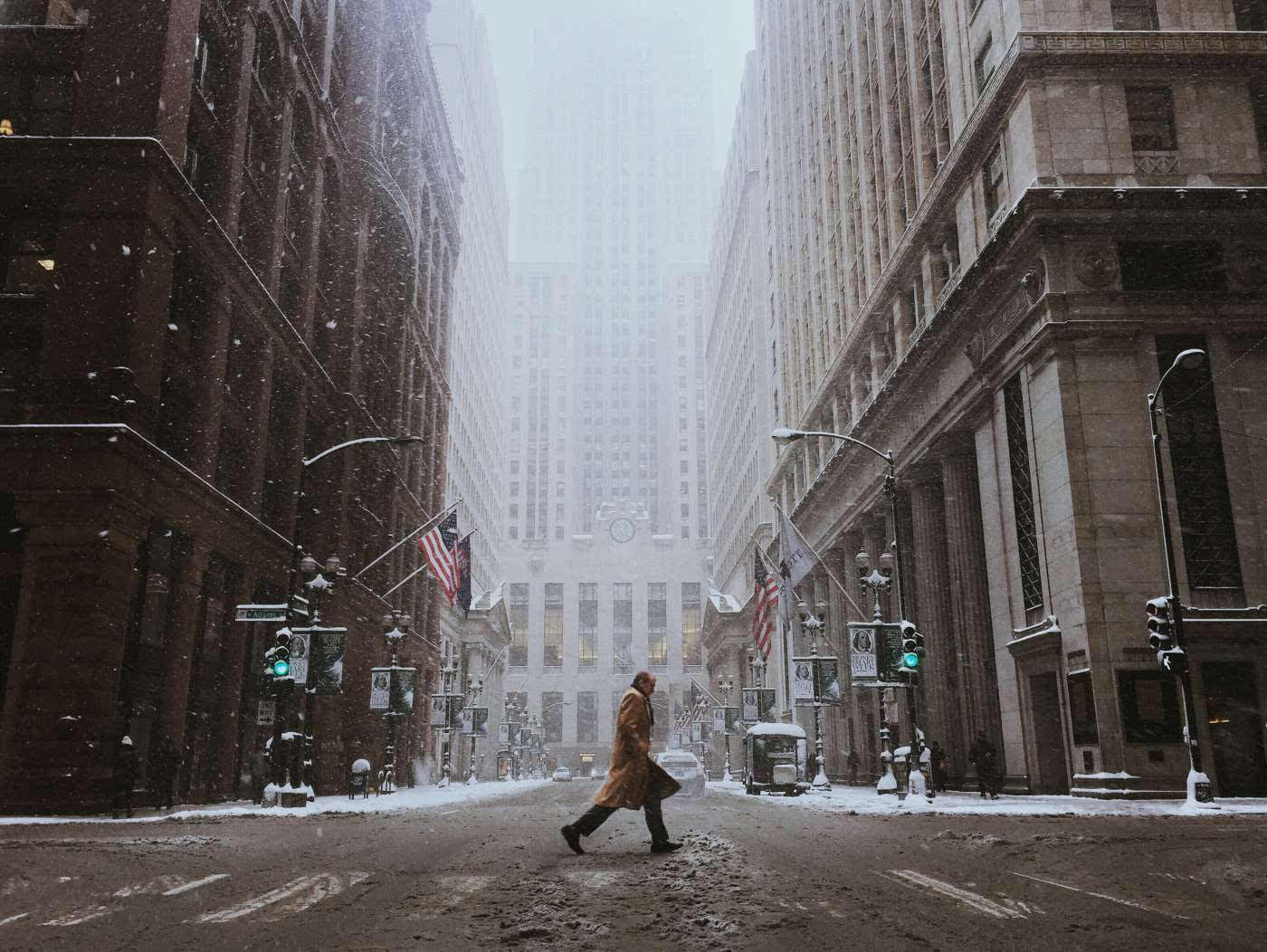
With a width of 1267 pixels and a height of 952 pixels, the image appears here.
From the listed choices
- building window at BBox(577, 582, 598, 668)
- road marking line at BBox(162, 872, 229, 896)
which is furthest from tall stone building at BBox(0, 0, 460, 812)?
building window at BBox(577, 582, 598, 668)

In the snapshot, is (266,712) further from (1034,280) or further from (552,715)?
(552,715)

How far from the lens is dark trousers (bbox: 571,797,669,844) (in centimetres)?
1083

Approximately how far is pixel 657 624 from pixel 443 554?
108 m

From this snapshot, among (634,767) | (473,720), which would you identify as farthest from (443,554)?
(634,767)

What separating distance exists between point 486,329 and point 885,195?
75.8 metres

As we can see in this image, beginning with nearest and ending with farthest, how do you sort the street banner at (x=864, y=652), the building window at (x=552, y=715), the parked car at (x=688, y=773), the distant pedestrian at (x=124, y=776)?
the distant pedestrian at (x=124, y=776) < the street banner at (x=864, y=652) < the parked car at (x=688, y=773) < the building window at (x=552, y=715)

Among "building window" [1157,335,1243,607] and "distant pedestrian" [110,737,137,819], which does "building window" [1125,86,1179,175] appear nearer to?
"building window" [1157,335,1243,607]

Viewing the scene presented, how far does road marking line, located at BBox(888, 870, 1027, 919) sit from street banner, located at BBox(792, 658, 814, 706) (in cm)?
2970

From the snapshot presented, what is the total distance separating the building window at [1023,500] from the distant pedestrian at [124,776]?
907 inches

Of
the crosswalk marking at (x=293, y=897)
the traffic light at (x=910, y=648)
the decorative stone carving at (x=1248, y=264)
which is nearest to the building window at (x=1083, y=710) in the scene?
the traffic light at (x=910, y=648)

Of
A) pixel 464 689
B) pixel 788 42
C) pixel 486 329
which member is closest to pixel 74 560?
pixel 788 42

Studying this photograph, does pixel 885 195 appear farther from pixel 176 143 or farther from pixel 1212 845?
pixel 1212 845

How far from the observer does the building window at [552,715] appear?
141 meters

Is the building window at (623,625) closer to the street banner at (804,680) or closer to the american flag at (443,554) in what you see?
the american flag at (443,554)
